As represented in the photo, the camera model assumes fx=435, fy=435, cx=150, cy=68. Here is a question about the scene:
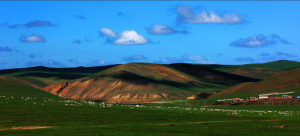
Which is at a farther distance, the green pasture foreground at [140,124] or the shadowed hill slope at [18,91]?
the shadowed hill slope at [18,91]

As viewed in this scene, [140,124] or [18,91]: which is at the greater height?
[18,91]

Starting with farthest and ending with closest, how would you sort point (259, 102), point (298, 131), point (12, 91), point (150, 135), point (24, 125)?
point (259, 102)
point (12, 91)
point (24, 125)
point (298, 131)
point (150, 135)

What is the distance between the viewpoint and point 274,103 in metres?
165

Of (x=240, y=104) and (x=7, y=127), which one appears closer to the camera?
(x=7, y=127)

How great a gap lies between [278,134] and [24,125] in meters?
36.3

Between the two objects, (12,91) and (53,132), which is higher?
(12,91)

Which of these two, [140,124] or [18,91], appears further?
[18,91]

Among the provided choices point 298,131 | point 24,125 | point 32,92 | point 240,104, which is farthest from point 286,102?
point 24,125

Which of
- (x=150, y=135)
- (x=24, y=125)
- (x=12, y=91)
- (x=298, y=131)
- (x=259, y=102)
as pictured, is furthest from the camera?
(x=259, y=102)

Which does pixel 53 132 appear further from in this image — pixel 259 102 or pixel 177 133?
pixel 259 102

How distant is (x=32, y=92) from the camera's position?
16288 cm

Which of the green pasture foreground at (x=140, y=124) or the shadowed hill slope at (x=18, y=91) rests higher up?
the shadowed hill slope at (x=18, y=91)

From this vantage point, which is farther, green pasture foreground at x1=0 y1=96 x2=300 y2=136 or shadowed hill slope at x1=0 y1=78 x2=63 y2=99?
shadowed hill slope at x1=0 y1=78 x2=63 y2=99

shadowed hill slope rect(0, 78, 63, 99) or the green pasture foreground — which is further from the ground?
shadowed hill slope rect(0, 78, 63, 99)
